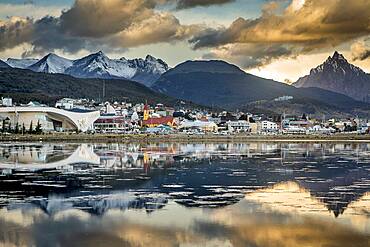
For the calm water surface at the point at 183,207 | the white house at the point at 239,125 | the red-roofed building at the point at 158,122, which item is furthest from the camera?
the white house at the point at 239,125

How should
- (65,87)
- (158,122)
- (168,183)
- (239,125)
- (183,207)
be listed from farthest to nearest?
(65,87)
(239,125)
(158,122)
(168,183)
(183,207)

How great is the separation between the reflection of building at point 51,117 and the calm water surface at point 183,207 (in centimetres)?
5091

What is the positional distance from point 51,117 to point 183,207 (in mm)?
63368

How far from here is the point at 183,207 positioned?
12.6 metres

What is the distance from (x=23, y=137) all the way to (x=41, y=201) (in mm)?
44434

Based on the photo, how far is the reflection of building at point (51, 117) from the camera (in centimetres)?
7012

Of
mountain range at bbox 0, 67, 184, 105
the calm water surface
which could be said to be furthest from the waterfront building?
the calm water surface

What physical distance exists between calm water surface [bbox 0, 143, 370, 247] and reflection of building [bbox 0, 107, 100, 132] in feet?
167

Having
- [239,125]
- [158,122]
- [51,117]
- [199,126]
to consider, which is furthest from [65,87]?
[51,117]

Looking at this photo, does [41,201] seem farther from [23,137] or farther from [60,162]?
[23,137]

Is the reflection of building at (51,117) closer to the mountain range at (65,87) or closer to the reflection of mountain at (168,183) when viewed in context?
the reflection of mountain at (168,183)

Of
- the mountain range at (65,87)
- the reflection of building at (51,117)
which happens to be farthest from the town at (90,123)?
the mountain range at (65,87)

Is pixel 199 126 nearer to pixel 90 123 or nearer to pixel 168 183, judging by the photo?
pixel 90 123

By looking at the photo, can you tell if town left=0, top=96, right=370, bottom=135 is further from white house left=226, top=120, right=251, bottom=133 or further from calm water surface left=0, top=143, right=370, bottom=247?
calm water surface left=0, top=143, right=370, bottom=247
